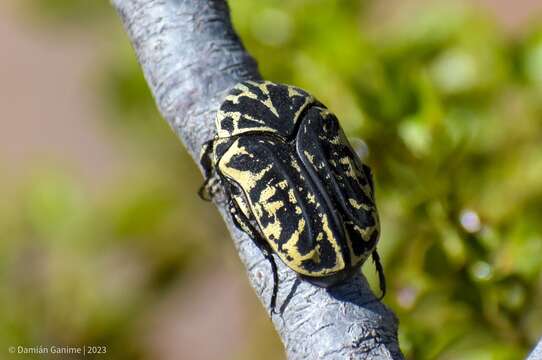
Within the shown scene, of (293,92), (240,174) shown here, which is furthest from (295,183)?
(293,92)

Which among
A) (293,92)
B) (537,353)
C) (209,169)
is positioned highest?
(293,92)

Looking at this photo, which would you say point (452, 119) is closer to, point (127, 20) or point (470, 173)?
point (470, 173)

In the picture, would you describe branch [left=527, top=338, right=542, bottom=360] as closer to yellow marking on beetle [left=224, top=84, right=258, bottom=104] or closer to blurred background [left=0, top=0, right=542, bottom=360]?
blurred background [left=0, top=0, right=542, bottom=360]

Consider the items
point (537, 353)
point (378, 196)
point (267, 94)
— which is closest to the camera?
point (537, 353)

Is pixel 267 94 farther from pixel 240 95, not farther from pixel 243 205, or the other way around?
pixel 243 205

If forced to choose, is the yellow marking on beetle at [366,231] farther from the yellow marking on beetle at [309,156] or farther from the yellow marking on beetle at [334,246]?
the yellow marking on beetle at [309,156]

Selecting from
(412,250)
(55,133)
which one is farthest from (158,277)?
(55,133)

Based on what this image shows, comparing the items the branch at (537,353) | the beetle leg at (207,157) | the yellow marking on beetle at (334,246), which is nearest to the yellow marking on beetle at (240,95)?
the beetle leg at (207,157)
